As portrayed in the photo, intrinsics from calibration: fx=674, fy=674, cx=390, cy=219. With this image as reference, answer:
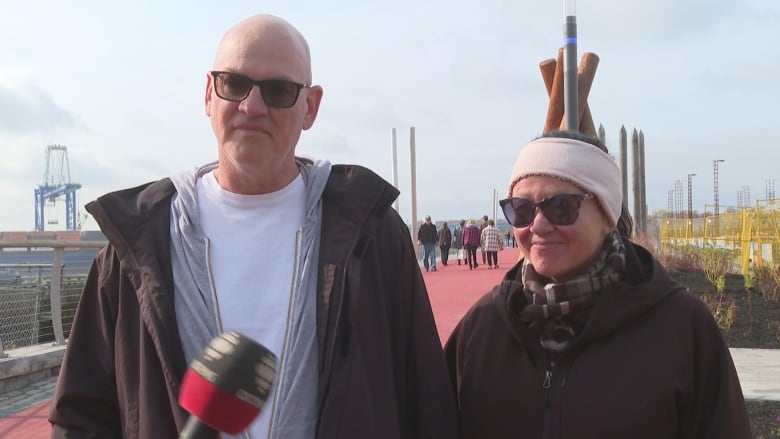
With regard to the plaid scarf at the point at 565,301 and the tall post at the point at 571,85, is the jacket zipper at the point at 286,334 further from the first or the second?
the tall post at the point at 571,85

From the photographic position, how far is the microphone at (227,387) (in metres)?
1.06

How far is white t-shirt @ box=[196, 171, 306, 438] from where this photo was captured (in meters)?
2.04

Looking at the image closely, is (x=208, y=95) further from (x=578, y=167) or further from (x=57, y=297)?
(x=57, y=297)

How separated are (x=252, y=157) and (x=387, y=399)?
0.86 m

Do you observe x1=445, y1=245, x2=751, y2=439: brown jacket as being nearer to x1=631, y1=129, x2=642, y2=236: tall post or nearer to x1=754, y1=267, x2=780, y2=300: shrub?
x1=754, y1=267, x2=780, y2=300: shrub

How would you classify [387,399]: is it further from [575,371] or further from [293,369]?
[575,371]

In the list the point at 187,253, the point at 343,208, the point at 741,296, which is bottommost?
the point at 741,296

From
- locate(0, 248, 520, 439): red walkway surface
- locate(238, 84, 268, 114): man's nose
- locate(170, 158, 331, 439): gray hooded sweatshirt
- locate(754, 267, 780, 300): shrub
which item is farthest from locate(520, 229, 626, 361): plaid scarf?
locate(754, 267, 780, 300): shrub

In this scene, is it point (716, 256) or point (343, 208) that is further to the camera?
point (716, 256)

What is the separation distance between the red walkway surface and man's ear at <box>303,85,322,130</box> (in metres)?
3.97

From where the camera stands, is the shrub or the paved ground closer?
the paved ground

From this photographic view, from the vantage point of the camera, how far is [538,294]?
2.22m

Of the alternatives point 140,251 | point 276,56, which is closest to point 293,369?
point 140,251

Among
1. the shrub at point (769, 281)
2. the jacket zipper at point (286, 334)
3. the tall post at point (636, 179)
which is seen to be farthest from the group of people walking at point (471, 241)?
the jacket zipper at point (286, 334)
